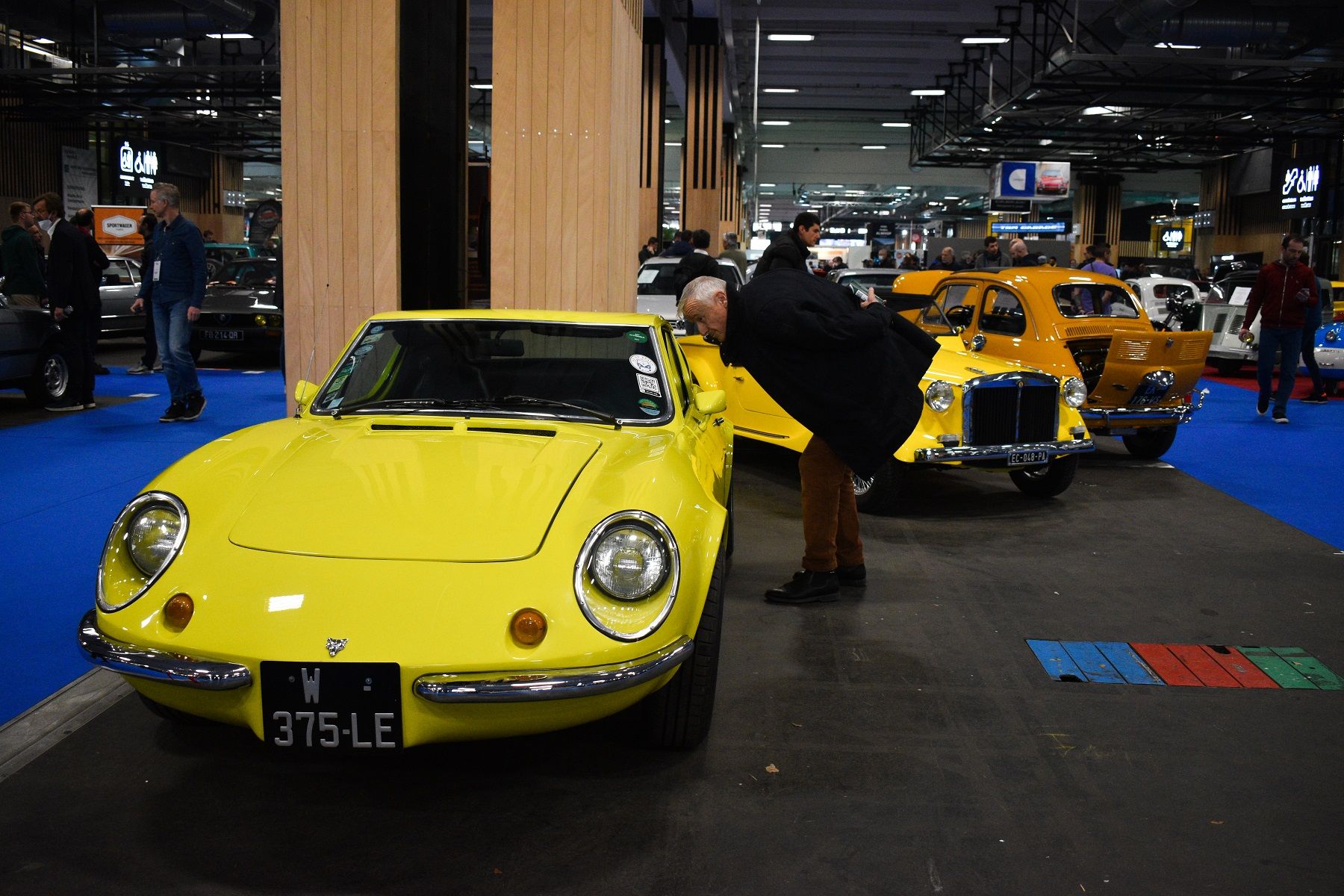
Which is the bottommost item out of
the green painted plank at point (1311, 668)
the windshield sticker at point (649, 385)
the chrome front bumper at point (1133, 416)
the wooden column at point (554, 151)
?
the green painted plank at point (1311, 668)

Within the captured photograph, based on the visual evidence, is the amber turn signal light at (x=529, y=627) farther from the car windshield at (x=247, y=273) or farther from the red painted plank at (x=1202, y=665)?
the car windshield at (x=247, y=273)

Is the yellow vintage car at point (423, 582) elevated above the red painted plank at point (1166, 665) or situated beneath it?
elevated above

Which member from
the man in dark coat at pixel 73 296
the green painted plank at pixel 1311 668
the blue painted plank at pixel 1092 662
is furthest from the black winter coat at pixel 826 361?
the man in dark coat at pixel 73 296

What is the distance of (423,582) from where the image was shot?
9.49 feet

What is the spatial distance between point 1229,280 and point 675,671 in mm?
17915

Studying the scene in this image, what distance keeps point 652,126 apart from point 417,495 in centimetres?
1926

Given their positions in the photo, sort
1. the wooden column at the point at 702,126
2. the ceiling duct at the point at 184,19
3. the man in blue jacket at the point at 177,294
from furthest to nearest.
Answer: the wooden column at the point at 702,126 < the ceiling duct at the point at 184,19 < the man in blue jacket at the point at 177,294

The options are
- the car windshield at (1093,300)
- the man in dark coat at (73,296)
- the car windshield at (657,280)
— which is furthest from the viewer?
the car windshield at (657,280)

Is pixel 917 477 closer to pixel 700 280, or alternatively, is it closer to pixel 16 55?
pixel 700 280

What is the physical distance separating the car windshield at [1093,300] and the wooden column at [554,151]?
3.92m

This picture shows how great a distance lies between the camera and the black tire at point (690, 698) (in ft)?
10.9

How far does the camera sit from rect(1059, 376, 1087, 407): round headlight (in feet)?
26.1

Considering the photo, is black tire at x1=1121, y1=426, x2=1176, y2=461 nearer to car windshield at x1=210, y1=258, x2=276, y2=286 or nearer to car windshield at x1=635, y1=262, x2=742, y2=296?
car windshield at x1=635, y1=262, x2=742, y2=296

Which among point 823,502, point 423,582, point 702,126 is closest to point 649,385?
point 823,502
